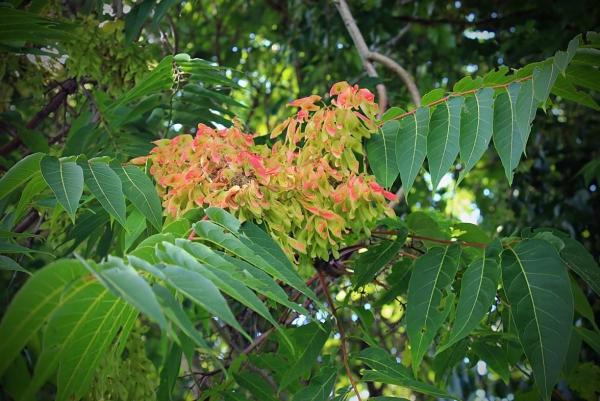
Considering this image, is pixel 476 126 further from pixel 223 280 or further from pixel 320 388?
pixel 223 280

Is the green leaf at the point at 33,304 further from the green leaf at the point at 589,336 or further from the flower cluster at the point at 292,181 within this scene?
the green leaf at the point at 589,336

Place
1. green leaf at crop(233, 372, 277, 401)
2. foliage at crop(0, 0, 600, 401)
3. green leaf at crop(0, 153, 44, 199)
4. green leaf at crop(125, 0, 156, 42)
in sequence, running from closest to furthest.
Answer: foliage at crop(0, 0, 600, 401), green leaf at crop(0, 153, 44, 199), green leaf at crop(233, 372, 277, 401), green leaf at crop(125, 0, 156, 42)

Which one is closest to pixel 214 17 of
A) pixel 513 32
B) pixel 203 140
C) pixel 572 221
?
pixel 513 32

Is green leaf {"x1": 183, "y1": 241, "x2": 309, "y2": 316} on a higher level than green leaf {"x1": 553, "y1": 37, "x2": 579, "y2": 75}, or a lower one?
lower

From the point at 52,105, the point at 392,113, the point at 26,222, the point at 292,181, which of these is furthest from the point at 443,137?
the point at 52,105

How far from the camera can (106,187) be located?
181 centimetres

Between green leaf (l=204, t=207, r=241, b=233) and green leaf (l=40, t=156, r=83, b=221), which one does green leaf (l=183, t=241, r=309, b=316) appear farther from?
green leaf (l=40, t=156, r=83, b=221)

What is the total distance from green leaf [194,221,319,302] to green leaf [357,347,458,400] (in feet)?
1.25

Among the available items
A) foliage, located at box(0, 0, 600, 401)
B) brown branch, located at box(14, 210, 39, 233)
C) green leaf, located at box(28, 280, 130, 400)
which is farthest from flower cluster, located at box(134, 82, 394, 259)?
brown branch, located at box(14, 210, 39, 233)

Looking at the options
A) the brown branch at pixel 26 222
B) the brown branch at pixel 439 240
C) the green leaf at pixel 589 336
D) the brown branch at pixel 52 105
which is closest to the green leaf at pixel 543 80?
the brown branch at pixel 439 240

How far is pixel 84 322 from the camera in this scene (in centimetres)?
135

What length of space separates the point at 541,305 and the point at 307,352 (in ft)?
2.13

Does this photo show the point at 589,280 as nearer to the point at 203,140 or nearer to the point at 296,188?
the point at 296,188

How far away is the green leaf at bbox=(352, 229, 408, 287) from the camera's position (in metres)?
2.01
